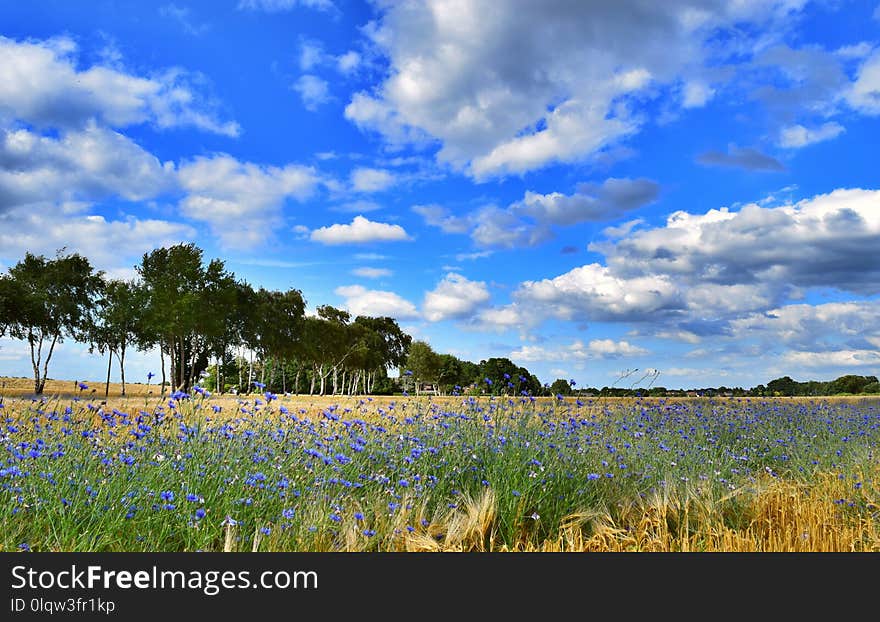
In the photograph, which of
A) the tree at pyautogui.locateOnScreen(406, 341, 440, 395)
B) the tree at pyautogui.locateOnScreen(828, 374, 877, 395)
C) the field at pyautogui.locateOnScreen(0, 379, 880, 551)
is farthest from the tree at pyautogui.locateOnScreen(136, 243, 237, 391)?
the tree at pyautogui.locateOnScreen(828, 374, 877, 395)

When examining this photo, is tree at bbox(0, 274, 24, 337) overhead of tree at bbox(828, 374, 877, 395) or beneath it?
overhead

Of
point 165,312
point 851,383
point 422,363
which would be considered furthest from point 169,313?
point 851,383

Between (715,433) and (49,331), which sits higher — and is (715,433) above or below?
below

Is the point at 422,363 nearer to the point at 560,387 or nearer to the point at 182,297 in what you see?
the point at 182,297

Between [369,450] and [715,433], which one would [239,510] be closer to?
[369,450]

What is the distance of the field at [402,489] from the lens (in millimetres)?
4215

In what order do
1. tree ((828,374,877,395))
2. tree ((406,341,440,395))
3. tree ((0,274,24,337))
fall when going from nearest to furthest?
1. tree ((0,274,24,337))
2. tree ((828,374,877,395))
3. tree ((406,341,440,395))

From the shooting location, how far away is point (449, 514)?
16.1 ft

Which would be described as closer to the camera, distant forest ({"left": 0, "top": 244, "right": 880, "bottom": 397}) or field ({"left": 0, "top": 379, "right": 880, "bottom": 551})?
field ({"left": 0, "top": 379, "right": 880, "bottom": 551})

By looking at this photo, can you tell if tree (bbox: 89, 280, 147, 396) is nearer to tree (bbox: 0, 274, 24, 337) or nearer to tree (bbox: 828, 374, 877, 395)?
→ tree (bbox: 0, 274, 24, 337)

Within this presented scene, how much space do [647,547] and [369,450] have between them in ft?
9.07

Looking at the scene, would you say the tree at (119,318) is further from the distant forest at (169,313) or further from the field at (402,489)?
the field at (402,489)

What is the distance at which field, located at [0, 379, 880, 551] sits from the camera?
4.21 m
